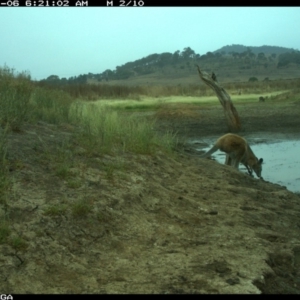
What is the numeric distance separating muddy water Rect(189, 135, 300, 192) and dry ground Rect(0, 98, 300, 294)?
2726 millimetres

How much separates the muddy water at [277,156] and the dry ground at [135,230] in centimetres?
273

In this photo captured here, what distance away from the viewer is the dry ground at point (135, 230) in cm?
498

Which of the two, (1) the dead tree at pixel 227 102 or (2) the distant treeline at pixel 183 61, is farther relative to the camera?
(2) the distant treeline at pixel 183 61

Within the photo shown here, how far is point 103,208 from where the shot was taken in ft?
21.7

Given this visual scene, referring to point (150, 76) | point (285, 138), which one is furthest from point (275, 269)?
point (150, 76)

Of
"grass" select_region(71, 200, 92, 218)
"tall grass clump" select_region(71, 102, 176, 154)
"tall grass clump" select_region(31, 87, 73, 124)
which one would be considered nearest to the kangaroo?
"tall grass clump" select_region(71, 102, 176, 154)

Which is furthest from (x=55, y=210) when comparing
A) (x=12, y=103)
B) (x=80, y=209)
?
(x=12, y=103)

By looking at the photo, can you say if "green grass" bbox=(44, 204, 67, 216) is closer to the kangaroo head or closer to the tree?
the kangaroo head

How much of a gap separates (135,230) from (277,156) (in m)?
10.4

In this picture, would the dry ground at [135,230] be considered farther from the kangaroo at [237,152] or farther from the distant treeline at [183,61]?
the distant treeline at [183,61]

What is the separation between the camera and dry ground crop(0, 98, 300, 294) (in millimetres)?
4980

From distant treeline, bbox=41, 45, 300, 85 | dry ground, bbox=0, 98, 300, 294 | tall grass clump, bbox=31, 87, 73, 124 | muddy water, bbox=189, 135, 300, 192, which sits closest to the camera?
dry ground, bbox=0, 98, 300, 294

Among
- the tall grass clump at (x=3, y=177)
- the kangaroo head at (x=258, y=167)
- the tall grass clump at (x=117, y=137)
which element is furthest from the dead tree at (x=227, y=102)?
the tall grass clump at (x=3, y=177)

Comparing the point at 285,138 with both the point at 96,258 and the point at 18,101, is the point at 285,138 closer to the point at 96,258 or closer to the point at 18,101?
the point at 18,101
